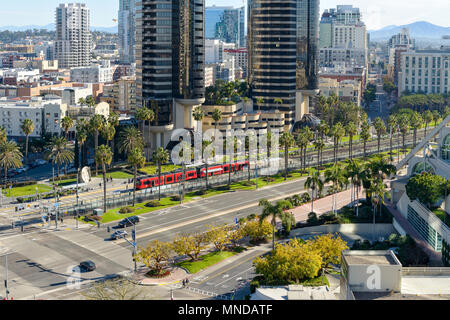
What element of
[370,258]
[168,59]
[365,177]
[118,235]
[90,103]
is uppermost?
[168,59]

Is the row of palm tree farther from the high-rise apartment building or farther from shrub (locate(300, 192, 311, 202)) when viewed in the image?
the high-rise apartment building

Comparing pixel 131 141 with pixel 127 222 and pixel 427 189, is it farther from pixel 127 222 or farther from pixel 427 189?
pixel 427 189

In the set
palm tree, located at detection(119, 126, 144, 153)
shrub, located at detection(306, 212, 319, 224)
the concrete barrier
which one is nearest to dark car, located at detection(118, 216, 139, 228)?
the concrete barrier

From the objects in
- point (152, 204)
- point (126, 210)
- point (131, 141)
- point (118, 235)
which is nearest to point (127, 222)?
point (126, 210)
